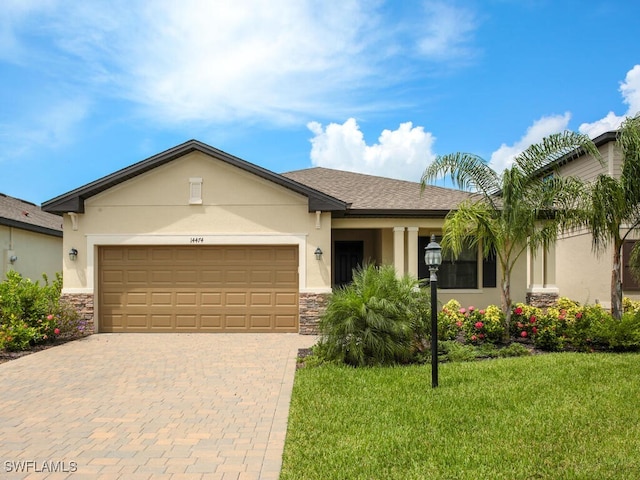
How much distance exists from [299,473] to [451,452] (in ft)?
4.61

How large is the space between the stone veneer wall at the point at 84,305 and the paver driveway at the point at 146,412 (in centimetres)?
202

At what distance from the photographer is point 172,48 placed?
11539 mm

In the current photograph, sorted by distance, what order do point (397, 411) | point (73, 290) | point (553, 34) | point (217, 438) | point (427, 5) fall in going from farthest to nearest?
point (73, 290) → point (553, 34) → point (427, 5) → point (397, 411) → point (217, 438)

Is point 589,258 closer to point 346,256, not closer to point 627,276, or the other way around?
point 627,276

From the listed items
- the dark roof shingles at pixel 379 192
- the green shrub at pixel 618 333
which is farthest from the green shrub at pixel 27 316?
the green shrub at pixel 618 333

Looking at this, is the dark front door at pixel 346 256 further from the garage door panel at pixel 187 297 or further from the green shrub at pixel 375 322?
the green shrub at pixel 375 322

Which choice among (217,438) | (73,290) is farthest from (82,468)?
(73,290)

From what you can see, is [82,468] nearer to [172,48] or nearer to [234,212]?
[234,212]

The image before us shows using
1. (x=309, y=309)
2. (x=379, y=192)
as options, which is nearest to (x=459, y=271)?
(x=379, y=192)

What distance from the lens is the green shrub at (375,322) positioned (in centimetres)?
792

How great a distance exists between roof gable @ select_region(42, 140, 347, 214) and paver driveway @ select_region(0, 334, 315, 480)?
3.73m

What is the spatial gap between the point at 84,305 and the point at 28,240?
23.0ft

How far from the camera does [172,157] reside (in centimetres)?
1216

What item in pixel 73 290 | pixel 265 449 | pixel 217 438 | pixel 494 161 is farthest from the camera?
pixel 73 290
